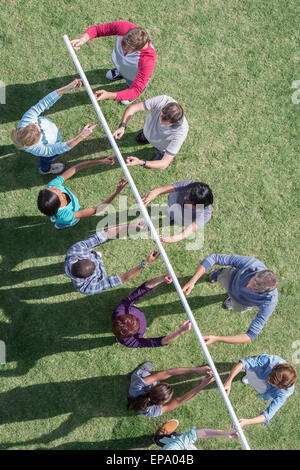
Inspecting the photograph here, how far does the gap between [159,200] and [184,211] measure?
1355 mm

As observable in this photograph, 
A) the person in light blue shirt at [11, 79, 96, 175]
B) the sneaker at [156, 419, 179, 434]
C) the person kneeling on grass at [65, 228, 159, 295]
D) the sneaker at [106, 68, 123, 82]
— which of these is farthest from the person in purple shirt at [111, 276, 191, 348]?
the sneaker at [106, 68, 123, 82]

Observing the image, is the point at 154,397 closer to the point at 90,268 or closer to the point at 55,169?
the point at 90,268

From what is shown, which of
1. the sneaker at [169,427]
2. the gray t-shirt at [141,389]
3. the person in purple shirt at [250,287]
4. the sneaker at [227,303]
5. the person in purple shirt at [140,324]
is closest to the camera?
the person in purple shirt at [250,287]

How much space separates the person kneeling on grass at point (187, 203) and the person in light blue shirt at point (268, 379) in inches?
90.1

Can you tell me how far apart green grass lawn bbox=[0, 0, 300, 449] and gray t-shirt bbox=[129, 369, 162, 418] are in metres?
0.30

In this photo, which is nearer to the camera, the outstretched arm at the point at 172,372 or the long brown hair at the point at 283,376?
the long brown hair at the point at 283,376

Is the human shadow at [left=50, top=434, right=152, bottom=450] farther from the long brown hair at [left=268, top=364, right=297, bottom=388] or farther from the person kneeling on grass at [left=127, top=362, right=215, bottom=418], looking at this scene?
the long brown hair at [left=268, top=364, right=297, bottom=388]

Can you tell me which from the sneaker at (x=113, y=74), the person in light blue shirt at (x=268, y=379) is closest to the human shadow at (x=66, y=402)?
the person in light blue shirt at (x=268, y=379)

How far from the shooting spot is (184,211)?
652 centimetres

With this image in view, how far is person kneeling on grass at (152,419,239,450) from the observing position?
6297 mm

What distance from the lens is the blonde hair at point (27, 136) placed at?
6082 mm

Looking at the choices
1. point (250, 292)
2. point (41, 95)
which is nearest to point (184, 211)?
point (250, 292)

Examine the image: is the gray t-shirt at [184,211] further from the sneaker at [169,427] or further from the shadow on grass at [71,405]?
the sneaker at [169,427]
